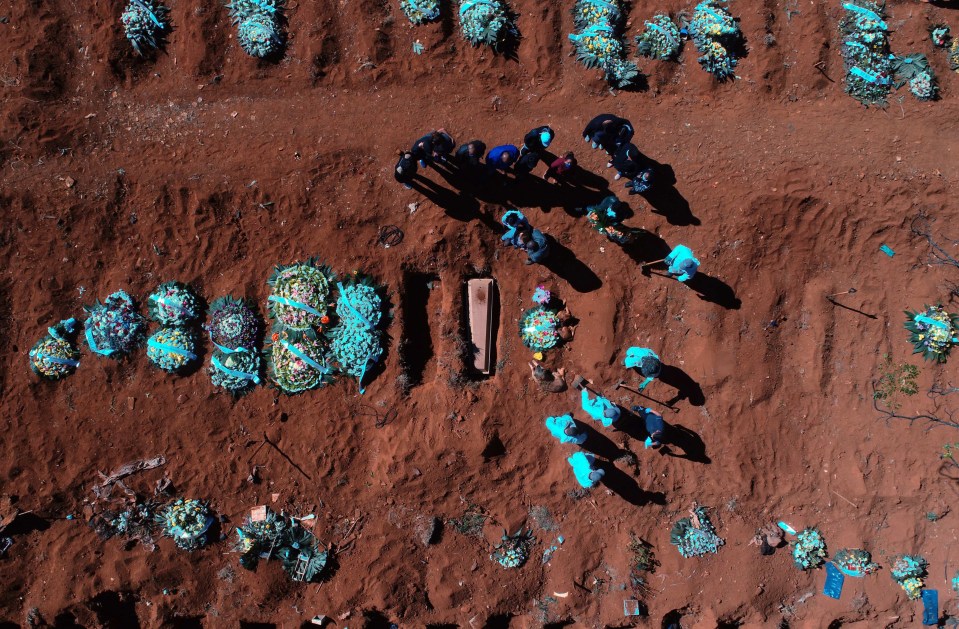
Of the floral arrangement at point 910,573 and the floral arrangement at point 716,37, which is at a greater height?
the floral arrangement at point 716,37

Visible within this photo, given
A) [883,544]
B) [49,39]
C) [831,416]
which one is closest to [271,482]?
[49,39]

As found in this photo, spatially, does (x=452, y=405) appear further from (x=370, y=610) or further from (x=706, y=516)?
(x=706, y=516)

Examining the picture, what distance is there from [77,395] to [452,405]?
22.8ft

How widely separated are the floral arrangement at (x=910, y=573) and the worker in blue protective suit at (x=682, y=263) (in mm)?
6824

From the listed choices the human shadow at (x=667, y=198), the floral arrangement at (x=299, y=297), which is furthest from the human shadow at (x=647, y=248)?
the floral arrangement at (x=299, y=297)

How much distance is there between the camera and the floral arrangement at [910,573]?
10055mm

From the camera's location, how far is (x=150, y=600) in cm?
971

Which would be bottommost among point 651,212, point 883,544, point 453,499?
point 883,544

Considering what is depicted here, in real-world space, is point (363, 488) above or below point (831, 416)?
below

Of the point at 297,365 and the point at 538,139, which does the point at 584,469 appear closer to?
the point at 297,365

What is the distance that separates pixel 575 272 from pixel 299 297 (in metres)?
5.18

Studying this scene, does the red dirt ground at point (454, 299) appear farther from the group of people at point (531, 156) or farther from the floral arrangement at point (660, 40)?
the group of people at point (531, 156)

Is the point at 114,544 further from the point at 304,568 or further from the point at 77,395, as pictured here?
the point at 304,568

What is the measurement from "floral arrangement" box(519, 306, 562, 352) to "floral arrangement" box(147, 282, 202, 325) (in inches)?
241
